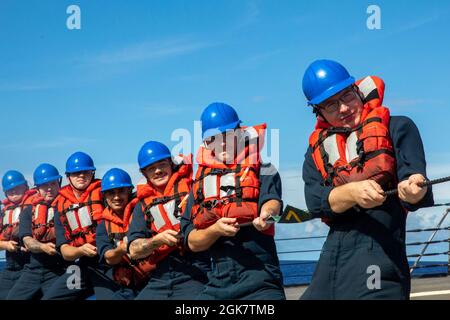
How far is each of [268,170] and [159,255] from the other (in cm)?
216

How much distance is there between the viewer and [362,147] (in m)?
5.41

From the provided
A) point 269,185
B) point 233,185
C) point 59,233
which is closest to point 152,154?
point 233,185

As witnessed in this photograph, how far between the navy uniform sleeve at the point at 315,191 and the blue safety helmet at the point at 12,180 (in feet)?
35.0

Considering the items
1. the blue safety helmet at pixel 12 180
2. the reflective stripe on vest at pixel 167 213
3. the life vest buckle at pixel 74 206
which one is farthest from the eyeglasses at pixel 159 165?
the blue safety helmet at pixel 12 180

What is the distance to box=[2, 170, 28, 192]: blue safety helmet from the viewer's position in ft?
50.8

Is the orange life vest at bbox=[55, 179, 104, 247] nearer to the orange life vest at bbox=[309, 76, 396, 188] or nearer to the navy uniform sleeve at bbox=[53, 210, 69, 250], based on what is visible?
the navy uniform sleeve at bbox=[53, 210, 69, 250]

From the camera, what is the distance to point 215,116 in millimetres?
7184

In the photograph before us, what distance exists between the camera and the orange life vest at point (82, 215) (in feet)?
35.2

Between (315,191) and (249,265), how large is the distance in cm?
122

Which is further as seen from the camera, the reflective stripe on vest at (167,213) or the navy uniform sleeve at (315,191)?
the reflective stripe on vest at (167,213)

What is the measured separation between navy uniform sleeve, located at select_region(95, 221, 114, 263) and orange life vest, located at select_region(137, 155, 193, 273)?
110cm

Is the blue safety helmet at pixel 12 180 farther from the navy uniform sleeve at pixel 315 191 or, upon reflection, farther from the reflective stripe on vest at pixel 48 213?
the navy uniform sleeve at pixel 315 191
